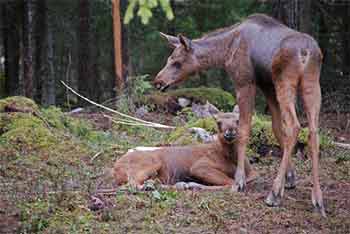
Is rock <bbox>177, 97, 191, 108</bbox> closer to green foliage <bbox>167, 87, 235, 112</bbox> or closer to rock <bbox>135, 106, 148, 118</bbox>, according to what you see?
green foliage <bbox>167, 87, 235, 112</bbox>

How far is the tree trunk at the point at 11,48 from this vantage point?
25.6m

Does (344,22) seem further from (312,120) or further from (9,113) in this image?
(312,120)

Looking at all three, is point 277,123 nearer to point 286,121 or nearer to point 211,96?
point 286,121

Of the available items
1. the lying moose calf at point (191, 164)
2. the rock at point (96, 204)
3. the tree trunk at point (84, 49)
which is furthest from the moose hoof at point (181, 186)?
the tree trunk at point (84, 49)

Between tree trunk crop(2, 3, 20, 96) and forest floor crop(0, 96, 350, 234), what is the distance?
14.4m

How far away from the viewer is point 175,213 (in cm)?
734

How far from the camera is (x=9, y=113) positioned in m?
12.2

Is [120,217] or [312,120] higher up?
[312,120]

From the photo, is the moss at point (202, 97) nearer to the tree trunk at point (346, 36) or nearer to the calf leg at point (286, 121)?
the tree trunk at point (346, 36)

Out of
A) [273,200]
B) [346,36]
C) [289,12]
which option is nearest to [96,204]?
[273,200]

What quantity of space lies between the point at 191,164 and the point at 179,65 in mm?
1306

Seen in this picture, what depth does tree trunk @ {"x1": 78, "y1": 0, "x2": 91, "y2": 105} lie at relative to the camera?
73.8 ft

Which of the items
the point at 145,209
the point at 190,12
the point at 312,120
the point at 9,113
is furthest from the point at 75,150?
the point at 190,12

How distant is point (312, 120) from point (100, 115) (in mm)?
9281
